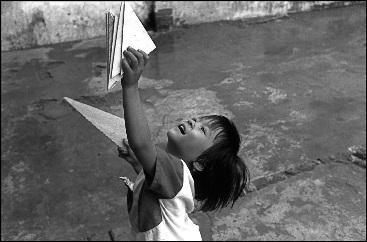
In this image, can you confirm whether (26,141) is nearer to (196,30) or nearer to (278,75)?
(278,75)

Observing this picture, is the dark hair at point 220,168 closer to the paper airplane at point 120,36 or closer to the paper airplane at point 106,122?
the paper airplane at point 106,122

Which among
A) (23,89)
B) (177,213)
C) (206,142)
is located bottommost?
(23,89)

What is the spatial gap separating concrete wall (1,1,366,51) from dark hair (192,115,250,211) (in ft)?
14.7

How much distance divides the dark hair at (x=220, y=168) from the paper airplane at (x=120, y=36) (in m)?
0.47

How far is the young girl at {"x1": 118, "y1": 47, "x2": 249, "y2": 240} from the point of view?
49.6 inches

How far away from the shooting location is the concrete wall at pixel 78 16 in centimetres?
545

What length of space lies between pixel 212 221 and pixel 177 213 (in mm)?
1505

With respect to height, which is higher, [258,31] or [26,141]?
[258,31]

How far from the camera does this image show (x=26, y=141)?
146 inches

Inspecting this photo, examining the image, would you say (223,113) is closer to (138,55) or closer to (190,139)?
(190,139)

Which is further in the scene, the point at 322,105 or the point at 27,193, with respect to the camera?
the point at 322,105

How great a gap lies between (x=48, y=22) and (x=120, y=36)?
488 centimetres

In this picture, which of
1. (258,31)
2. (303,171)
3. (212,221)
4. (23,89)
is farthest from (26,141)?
(258,31)

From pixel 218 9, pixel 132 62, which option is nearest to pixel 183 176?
pixel 132 62
